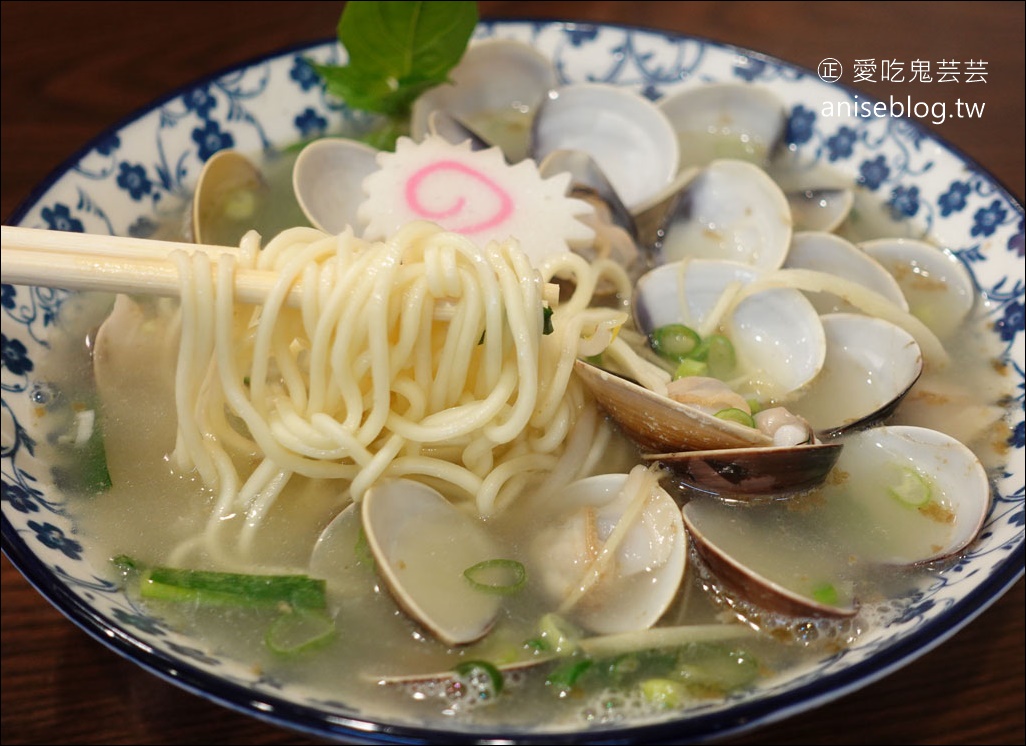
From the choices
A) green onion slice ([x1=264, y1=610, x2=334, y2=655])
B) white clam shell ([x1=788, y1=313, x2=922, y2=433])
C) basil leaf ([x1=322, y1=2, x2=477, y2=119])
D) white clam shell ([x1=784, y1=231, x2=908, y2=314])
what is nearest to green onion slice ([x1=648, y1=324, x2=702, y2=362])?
white clam shell ([x1=788, y1=313, x2=922, y2=433])

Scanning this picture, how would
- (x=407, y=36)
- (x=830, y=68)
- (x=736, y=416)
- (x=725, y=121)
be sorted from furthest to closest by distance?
(x=830, y=68) → (x=725, y=121) → (x=407, y=36) → (x=736, y=416)

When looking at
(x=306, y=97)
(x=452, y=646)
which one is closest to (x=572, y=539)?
(x=452, y=646)

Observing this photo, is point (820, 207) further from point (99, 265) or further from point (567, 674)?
point (99, 265)

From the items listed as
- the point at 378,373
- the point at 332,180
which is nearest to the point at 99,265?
the point at 378,373

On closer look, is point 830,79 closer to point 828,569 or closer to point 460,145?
point 460,145

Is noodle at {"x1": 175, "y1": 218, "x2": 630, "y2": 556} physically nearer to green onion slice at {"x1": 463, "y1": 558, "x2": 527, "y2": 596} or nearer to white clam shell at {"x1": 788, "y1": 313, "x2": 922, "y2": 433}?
green onion slice at {"x1": 463, "y1": 558, "x2": 527, "y2": 596}

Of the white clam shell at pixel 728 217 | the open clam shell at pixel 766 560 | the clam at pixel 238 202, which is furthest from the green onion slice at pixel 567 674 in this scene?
the clam at pixel 238 202
